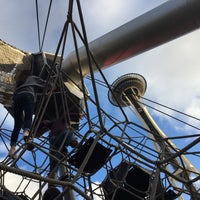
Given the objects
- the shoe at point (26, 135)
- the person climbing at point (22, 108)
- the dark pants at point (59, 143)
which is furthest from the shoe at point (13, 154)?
the dark pants at point (59, 143)

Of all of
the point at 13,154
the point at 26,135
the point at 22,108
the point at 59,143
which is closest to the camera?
the point at 13,154

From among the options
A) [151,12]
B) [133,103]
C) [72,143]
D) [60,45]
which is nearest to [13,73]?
[72,143]

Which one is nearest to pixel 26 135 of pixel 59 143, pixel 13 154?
pixel 13 154

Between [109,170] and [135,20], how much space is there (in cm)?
425

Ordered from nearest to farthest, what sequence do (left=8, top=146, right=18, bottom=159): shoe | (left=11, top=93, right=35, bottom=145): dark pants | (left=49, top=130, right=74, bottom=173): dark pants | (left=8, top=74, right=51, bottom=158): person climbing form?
1. (left=8, top=146, right=18, bottom=159): shoe
2. (left=8, top=74, right=51, bottom=158): person climbing
3. (left=11, top=93, right=35, bottom=145): dark pants
4. (left=49, top=130, right=74, bottom=173): dark pants

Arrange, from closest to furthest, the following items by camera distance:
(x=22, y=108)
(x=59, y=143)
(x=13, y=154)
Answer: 1. (x=13, y=154)
2. (x=22, y=108)
3. (x=59, y=143)

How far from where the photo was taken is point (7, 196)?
7.01 metres

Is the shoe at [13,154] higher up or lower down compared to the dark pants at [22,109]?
lower down

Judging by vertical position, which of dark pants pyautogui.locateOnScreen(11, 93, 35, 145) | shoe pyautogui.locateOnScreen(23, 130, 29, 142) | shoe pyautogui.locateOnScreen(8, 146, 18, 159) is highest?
dark pants pyautogui.locateOnScreen(11, 93, 35, 145)

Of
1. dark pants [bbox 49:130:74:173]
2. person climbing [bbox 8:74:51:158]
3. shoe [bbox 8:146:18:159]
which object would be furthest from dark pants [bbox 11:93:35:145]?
dark pants [bbox 49:130:74:173]

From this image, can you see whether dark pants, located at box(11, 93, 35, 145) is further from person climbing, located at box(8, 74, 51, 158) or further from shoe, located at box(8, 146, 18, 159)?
shoe, located at box(8, 146, 18, 159)

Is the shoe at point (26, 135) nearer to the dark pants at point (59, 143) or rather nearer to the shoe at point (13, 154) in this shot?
the shoe at point (13, 154)

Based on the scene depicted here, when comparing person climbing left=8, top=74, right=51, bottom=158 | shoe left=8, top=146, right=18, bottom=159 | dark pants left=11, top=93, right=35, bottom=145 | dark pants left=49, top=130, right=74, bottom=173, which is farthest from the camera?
dark pants left=49, top=130, right=74, bottom=173

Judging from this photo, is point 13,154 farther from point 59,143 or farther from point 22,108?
point 59,143
